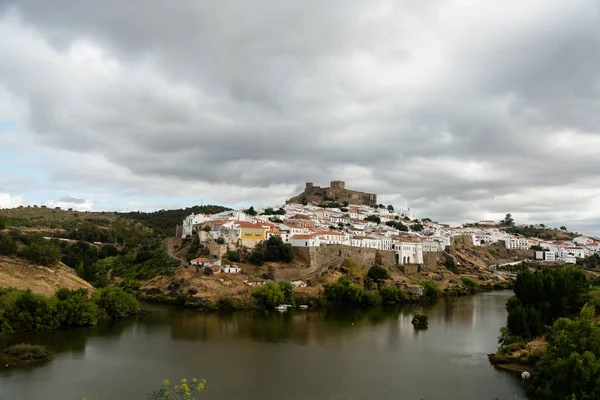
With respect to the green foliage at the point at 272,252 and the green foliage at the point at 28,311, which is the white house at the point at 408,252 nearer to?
the green foliage at the point at 272,252

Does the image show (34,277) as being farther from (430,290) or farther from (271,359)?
(430,290)

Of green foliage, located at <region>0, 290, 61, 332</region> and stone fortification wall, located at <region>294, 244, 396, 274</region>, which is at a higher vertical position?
stone fortification wall, located at <region>294, 244, 396, 274</region>

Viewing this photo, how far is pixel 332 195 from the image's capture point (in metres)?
83.2

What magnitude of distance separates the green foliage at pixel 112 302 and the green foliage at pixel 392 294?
69.0ft

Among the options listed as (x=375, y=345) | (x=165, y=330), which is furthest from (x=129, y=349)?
(x=375, y=345)

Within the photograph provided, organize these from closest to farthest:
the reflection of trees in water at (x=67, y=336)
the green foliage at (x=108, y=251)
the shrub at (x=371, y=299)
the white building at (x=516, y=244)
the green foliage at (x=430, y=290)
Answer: the reflection of trees in water at (x=67, y=336) → the shrub at (x=371, y=299) → the green foliage at (x=430, y=290) → the green foliage at (x=108, y=251) → the white building at (x=516, y=244)

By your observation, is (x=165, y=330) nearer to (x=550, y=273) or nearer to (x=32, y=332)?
(x=32, y=332)

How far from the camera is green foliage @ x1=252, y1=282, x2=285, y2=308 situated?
114 feet

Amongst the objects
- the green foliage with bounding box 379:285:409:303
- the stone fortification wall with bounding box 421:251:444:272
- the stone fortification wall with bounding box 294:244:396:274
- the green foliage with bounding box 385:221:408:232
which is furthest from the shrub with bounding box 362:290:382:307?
the green foliage with bounding box 385:221:408:232

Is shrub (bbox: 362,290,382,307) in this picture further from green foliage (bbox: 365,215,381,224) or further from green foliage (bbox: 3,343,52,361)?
green foliage (bbox: 365,215,381,224)

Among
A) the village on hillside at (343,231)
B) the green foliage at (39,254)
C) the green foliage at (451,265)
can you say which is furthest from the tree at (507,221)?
the green foliage at (39,254)

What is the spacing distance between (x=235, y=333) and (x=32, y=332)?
34.6ft

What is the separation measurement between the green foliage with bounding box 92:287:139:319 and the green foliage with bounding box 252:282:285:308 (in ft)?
31.2

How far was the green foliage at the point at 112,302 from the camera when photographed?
2900 centimetres
